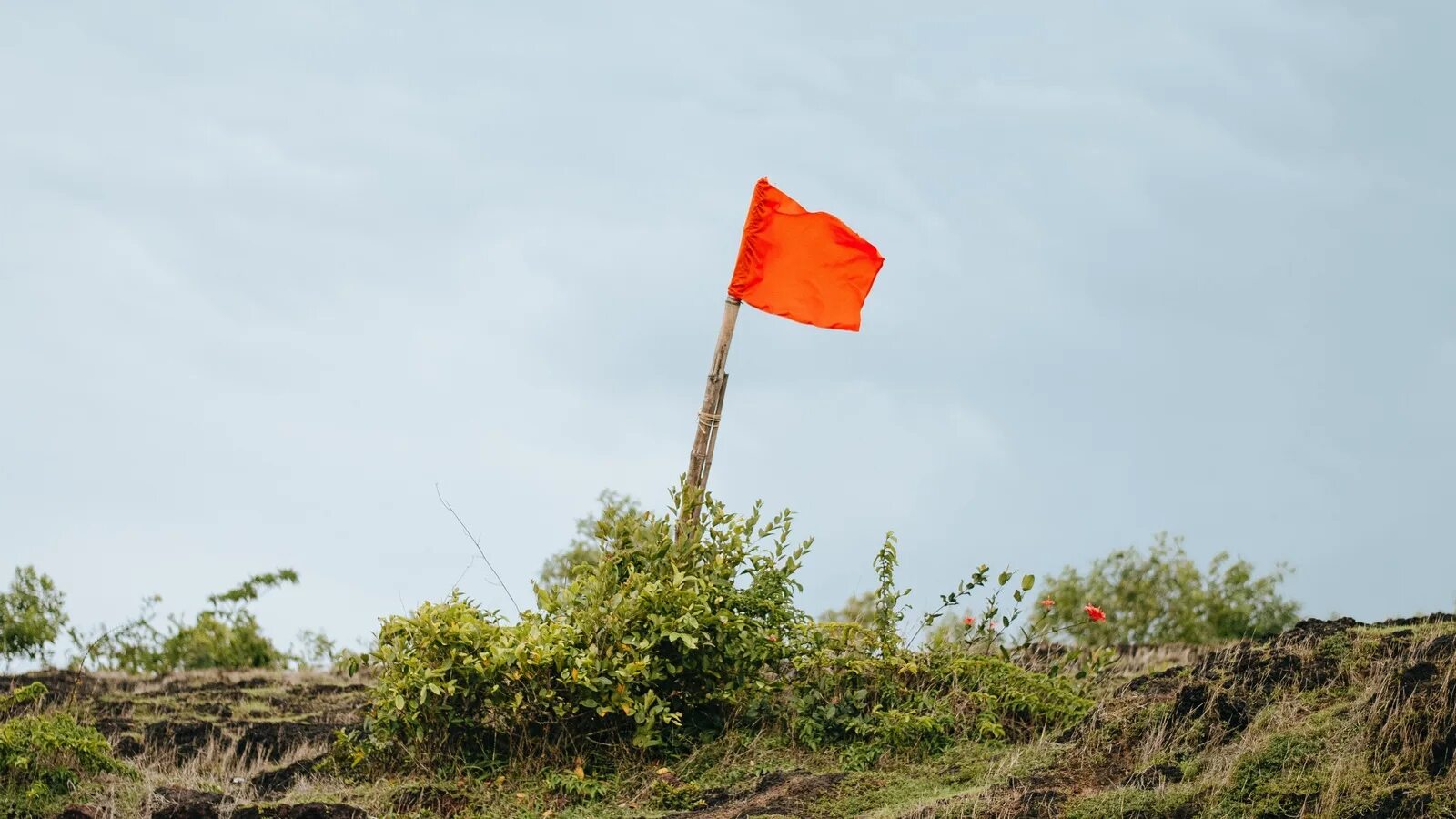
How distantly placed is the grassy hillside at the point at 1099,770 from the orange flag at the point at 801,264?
3.40 m

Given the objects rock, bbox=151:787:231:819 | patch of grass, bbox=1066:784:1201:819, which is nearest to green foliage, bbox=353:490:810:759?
rock, bbox=151:787:231:819

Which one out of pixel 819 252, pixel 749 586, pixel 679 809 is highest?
pixel 819 252

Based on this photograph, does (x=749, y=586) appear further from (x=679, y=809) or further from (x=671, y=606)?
(x=679, y=809)

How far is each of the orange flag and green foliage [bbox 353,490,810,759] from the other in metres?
1.83

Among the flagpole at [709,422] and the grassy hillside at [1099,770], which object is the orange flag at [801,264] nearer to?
the flagpole at [709,422]

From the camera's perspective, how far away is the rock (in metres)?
9.02

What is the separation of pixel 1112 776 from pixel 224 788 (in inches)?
240

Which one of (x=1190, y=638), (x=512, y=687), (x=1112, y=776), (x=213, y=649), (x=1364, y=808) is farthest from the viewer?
(x=1190, y=638)

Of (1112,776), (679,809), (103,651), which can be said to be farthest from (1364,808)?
(103,651)

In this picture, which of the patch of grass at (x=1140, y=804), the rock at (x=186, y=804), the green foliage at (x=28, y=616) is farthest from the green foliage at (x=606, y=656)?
the green foliage at (x=28, y=616)

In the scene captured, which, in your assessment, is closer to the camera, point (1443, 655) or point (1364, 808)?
point (1364, 808)

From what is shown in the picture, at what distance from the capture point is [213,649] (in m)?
21.0

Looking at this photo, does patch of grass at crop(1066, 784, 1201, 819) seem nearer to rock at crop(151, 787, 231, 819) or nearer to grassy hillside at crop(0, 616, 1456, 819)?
grassy hillside at crop(0, 616, 1456, 819)

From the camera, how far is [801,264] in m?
11.5
